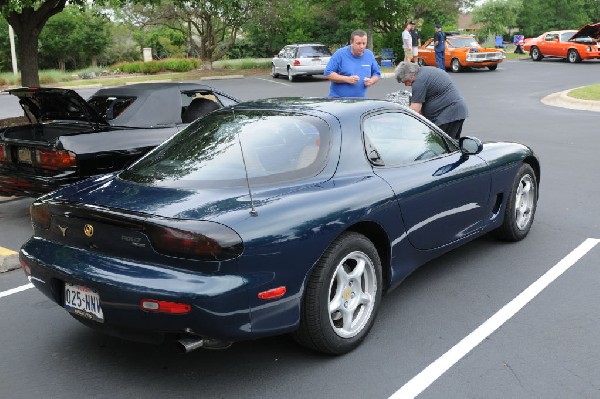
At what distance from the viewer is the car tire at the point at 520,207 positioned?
5.85 metres

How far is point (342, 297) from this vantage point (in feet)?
12.8

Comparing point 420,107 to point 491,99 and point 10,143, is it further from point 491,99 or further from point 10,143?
point 491,99

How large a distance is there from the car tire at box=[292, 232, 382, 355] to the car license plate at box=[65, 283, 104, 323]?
106 centimetres

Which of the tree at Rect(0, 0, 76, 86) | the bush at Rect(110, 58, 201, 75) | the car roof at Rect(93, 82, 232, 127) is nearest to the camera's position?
the car roof at Rect(93, 82, 232, 127)

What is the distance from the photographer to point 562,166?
9453mm

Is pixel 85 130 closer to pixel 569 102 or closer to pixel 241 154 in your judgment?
pixel 241 154

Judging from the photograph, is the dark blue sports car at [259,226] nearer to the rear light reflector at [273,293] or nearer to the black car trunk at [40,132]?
the rear light reflector at [273,293]

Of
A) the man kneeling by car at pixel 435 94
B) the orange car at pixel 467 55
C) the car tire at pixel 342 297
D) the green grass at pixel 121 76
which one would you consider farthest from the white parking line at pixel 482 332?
the green grass at pixel 121 76

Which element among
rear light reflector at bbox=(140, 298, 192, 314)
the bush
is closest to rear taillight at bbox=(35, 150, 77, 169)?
rear light reflector at bbox=(140, 298, 192, 314)

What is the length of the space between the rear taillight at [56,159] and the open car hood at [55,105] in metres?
0.64

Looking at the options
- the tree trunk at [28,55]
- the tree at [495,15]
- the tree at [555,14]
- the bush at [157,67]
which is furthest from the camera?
the tree at [555,14]

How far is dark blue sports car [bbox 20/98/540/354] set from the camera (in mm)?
3318

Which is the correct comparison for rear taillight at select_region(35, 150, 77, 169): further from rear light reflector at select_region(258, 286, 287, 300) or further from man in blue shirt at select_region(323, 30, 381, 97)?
rear light reflector at select_region(258, 286, 287, 300)

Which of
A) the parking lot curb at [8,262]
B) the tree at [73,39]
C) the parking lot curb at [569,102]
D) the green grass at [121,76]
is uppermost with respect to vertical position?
the tree at [73,39]
